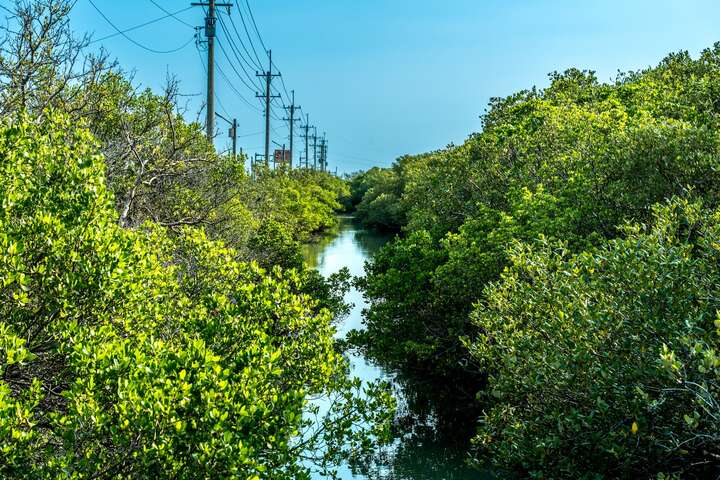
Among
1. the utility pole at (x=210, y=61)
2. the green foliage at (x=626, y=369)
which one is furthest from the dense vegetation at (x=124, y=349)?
the utility pole at (x=210, y=61)

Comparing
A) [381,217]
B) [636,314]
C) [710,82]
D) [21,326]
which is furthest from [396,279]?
[381,217]

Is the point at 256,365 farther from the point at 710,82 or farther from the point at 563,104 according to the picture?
the point at 563,104

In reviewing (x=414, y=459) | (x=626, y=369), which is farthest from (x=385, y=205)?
(x=626, y=369)

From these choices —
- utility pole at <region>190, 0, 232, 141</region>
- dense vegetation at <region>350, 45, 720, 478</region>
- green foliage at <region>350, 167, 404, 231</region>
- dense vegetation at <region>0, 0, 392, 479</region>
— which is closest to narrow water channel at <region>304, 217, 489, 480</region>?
dense vegetation at <region>350, 45, 720, 478</region>

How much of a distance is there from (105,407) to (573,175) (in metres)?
11.3

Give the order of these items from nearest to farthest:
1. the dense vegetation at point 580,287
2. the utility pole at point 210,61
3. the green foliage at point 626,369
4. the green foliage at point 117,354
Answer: the green foliage at point 117,354
the green foliage at point 626,369
the dense vegetation at point 580,287
the utility pole at point 210,61

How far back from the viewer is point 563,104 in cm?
2292

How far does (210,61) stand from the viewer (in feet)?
62.0

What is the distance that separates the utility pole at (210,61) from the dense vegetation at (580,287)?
6.26 meters

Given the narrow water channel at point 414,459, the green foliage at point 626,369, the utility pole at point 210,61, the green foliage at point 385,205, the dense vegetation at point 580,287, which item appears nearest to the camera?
the green foliage at point 626,369

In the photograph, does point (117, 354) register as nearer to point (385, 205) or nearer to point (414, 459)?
point (414, 459)

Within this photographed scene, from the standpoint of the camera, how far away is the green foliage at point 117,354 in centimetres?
495

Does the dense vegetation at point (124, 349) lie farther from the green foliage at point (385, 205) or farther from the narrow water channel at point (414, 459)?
the green foliage at point (385, 205)

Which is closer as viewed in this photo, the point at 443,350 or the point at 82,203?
the point at 82,203
